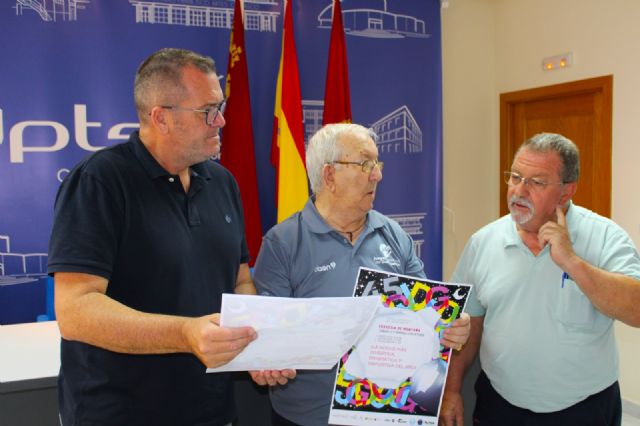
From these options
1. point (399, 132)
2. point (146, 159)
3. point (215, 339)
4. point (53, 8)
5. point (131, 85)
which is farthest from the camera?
point (399, 132)

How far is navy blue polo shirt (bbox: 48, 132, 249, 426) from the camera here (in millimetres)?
1288

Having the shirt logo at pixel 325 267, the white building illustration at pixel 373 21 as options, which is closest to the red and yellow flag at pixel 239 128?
the white building illustration at pixel 373 21

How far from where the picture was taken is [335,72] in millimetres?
4184

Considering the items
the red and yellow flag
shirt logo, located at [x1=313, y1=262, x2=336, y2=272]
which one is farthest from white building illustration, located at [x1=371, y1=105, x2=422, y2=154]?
shirt logo, located at [x1=313, y1=262, x2=336, y2=272]

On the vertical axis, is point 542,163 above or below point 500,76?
below

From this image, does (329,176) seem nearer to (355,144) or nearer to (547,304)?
(355,144)

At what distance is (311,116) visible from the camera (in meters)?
4.37

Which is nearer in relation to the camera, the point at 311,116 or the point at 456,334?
the point at 456,334

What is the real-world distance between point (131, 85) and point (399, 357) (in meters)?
3.04

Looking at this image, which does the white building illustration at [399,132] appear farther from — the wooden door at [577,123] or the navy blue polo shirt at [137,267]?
the navy blue polo shirt at [137,267]

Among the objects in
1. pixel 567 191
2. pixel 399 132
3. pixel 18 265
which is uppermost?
pixel 399 132

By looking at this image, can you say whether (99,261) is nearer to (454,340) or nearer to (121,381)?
(121,381)

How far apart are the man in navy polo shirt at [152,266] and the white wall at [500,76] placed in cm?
342

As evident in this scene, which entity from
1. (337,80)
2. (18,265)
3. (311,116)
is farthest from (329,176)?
(18,265)
